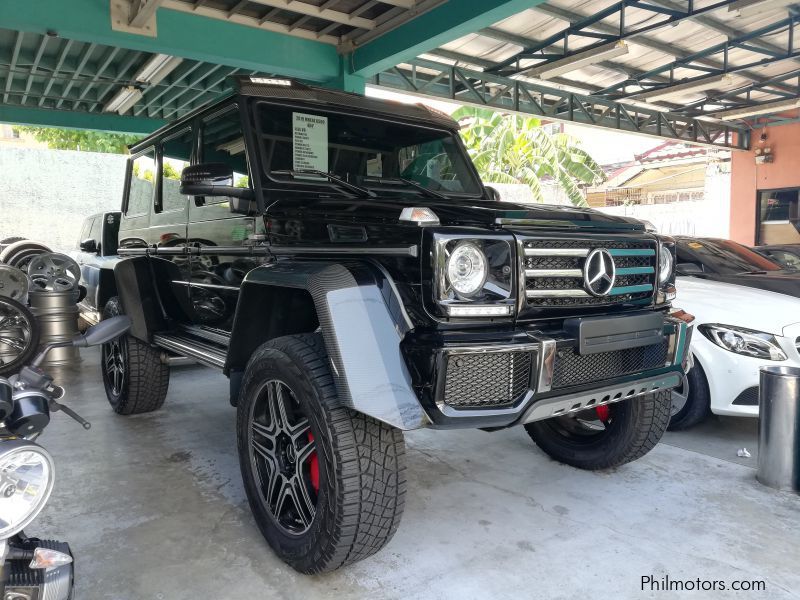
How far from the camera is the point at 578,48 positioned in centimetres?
886

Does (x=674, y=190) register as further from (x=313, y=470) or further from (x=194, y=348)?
(x=313, y=470)

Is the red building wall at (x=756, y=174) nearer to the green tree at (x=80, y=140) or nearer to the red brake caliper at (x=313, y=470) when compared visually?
the red brake caliper at (x=313, y=470)

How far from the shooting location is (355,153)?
319cm

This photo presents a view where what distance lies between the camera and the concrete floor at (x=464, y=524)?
238 centimetres

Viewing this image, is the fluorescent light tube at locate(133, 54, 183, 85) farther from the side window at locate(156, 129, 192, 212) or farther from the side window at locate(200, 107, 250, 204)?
the side window at locate(200, 107, 250, 204)

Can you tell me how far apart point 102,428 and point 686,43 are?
9.36 meters

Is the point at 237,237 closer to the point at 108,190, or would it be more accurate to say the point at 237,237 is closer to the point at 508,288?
the point at 508,288

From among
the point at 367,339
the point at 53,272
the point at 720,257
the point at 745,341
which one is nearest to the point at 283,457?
the point at 367,339

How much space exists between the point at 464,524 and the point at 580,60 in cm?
735

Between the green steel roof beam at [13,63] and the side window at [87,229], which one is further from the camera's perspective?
the side window at [87,229]

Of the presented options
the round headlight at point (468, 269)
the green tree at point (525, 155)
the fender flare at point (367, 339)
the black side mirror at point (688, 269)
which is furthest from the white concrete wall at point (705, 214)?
the fender flare at point (367, 339)

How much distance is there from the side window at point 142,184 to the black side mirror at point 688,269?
13.3 feet

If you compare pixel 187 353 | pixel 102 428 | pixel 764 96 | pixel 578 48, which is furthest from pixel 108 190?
pixel 764 96

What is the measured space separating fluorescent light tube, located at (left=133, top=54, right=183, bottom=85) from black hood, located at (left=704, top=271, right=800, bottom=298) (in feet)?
25.6
